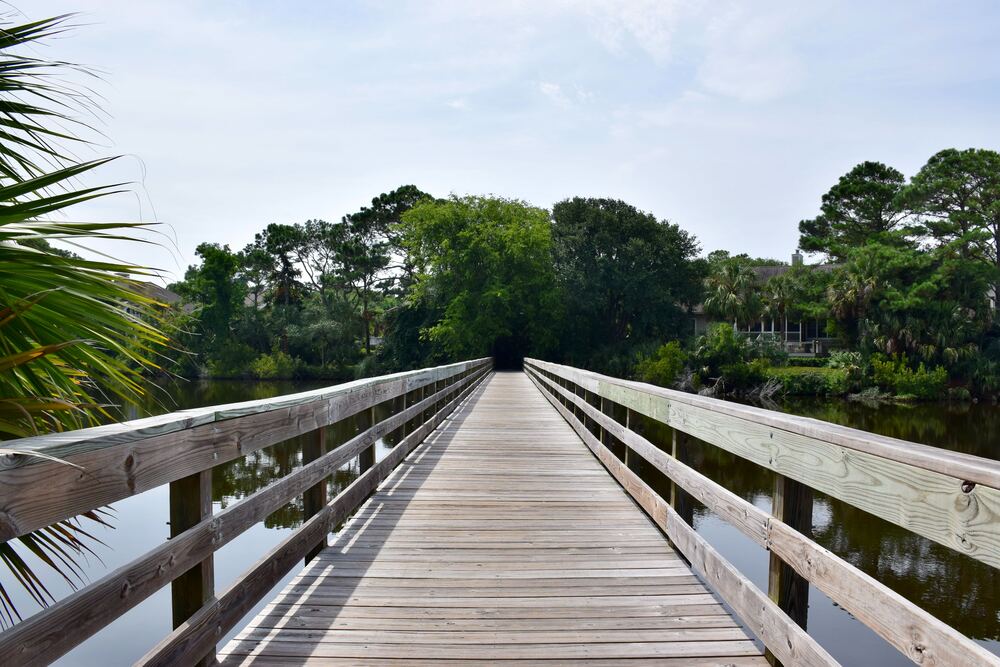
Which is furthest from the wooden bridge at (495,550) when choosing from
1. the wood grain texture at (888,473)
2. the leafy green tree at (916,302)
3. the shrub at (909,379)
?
the leafy green tree at (916,302)

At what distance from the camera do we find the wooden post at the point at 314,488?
3656 mm

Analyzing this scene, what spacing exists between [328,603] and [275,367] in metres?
44.6

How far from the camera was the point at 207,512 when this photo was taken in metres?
2.28

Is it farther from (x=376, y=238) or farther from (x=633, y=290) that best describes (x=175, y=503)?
(x=376, y=238)

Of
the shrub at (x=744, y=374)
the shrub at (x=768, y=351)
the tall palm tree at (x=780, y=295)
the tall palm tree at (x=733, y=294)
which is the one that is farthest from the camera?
the tall palm tree at (x=733, y=294)

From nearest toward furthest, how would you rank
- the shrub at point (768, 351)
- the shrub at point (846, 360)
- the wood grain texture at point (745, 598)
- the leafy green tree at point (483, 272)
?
the wood grain texture at point (745, 598)
the shrub at point (846, 360)
the shrub at point (768, 351)
the leafy green tree at point (483, 272)

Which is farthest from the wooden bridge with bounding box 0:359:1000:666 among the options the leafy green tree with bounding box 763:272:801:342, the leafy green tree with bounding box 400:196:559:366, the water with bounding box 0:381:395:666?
the leafy green tree with bounding box 763:272:801:342

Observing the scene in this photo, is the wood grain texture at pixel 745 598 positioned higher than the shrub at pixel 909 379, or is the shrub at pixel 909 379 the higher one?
the wood grain texture at pixel 745 598

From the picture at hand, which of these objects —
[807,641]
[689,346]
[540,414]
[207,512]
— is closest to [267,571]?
[207,512]

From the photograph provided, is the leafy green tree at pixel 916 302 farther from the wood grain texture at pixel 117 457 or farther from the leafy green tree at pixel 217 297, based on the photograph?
the leafy green tree at pixel 217 297

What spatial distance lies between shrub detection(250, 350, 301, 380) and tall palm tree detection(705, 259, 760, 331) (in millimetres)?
27352

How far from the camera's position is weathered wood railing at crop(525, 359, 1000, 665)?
1.37m

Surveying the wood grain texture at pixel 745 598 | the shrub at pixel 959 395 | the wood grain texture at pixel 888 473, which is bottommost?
the shrub at pixel 959 395

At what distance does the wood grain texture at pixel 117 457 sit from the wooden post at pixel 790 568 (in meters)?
1.94
